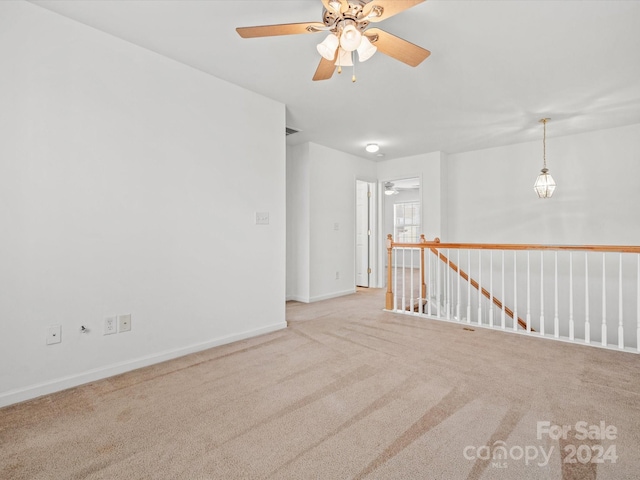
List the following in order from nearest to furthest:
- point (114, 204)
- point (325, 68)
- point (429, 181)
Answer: point (325, 68)
point (114, 204)
point (429, 181)

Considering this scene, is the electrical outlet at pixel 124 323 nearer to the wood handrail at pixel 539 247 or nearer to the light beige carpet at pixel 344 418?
the light beige carpet at pixel 344 418

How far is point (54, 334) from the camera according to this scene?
2.08 meters

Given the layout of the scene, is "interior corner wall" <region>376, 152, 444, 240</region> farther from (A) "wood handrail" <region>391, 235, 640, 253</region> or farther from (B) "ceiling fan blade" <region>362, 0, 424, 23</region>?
(B) "ceiling fan blade" <region>362, 0, 424, 23</region>

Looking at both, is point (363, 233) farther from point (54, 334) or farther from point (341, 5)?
point (54, 334)

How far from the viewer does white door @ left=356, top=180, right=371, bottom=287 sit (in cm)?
632

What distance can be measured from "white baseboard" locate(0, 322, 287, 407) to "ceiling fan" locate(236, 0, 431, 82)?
2382 mm

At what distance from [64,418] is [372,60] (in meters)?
3.22

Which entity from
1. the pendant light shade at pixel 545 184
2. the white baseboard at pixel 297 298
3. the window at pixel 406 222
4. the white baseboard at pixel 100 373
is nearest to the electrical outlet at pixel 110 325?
the white baseboard at pixel 100 373

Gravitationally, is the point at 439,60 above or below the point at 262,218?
above

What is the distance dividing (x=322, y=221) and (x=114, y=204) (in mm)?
3175

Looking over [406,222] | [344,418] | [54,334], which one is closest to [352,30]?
[344,418]

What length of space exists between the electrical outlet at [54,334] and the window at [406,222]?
351 inches

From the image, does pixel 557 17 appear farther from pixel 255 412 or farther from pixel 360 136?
pixel 255 412

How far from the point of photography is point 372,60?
2.66 meters
